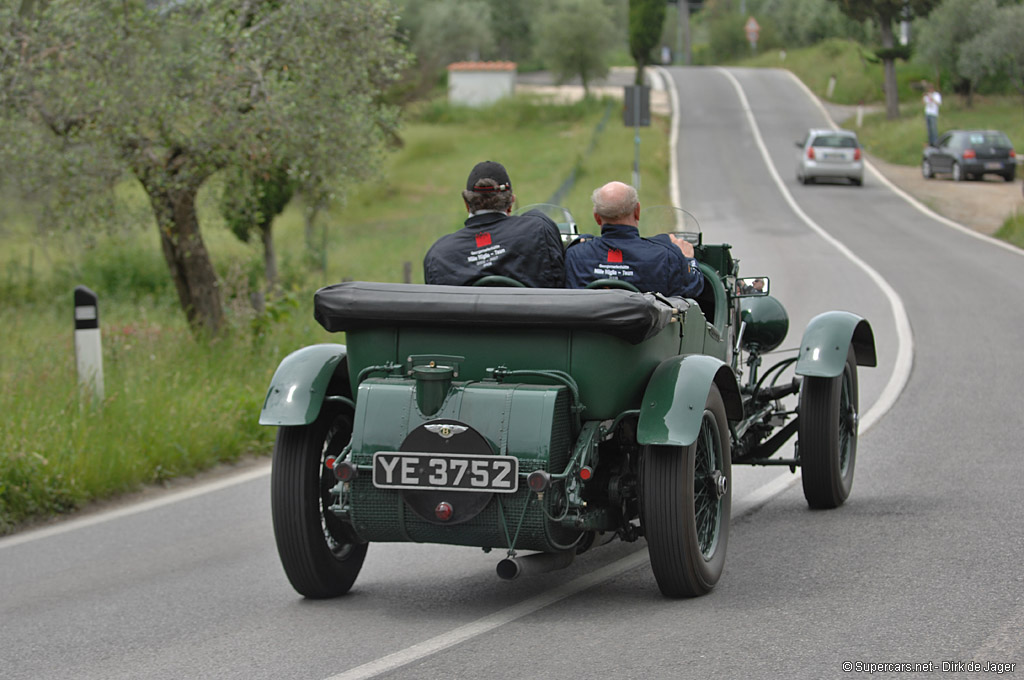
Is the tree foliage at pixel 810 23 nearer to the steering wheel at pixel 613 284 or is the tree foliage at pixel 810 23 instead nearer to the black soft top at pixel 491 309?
the steering wheel at pixel 613 284

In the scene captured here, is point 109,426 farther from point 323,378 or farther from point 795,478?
point 795,478

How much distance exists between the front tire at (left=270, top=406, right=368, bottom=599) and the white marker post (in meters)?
3.91

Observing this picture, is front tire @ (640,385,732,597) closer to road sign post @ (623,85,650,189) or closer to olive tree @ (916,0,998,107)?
road sign post @ (623,85,650,189)

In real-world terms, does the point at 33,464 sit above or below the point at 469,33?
below

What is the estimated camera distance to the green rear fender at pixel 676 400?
519 centimetres

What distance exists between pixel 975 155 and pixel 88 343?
32.3 metres

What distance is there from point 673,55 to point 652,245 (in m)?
98.3

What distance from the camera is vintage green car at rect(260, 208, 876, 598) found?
509 cm

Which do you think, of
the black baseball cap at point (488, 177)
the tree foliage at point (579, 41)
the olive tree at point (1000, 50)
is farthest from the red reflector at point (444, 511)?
the tree foliage at point (579, 41)

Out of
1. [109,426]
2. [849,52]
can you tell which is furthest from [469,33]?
[109,426]

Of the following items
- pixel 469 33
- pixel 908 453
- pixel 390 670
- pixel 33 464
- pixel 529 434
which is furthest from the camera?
pixel 469 33

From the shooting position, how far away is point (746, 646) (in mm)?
4773

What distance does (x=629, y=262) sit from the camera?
591cm

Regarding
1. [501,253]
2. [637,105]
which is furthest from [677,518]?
[637,105]
